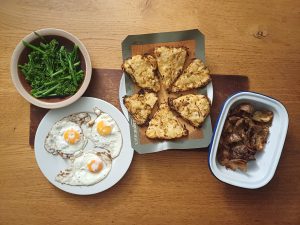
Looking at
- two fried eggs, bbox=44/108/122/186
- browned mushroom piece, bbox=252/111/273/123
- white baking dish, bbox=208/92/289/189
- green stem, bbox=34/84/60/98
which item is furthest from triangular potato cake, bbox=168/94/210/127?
green stem, bbox=34/84/60/98

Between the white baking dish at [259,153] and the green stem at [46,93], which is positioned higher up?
the green stem at [46,93]

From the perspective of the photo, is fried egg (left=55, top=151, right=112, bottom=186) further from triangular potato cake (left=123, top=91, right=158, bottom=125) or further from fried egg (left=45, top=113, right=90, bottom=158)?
triangular potato cake (left=123, top=91, right=158, bottom=125)

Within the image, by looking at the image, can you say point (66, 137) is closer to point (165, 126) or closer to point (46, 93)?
point (46, 93)

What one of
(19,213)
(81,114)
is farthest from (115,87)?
(19,213)

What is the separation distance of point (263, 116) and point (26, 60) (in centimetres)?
135

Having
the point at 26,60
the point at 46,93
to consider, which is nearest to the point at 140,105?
the point at 46,93

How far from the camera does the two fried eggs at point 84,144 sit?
209cm

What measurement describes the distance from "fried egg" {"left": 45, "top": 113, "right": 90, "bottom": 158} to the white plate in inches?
1.0

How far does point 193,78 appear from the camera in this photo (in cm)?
210

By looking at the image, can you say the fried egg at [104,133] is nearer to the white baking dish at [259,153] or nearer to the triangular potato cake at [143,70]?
the triangular potato cake at [143,70]

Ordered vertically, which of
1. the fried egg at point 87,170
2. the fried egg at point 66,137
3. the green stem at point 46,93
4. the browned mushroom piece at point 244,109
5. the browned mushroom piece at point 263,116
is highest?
the green stem at point 46,93

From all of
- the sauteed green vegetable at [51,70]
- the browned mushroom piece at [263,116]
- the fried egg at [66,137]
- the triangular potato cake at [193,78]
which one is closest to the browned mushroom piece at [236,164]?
the browned mushroom piece at [263,116]

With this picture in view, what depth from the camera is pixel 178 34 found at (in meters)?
2.09

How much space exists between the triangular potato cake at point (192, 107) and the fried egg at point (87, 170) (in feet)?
1.61
